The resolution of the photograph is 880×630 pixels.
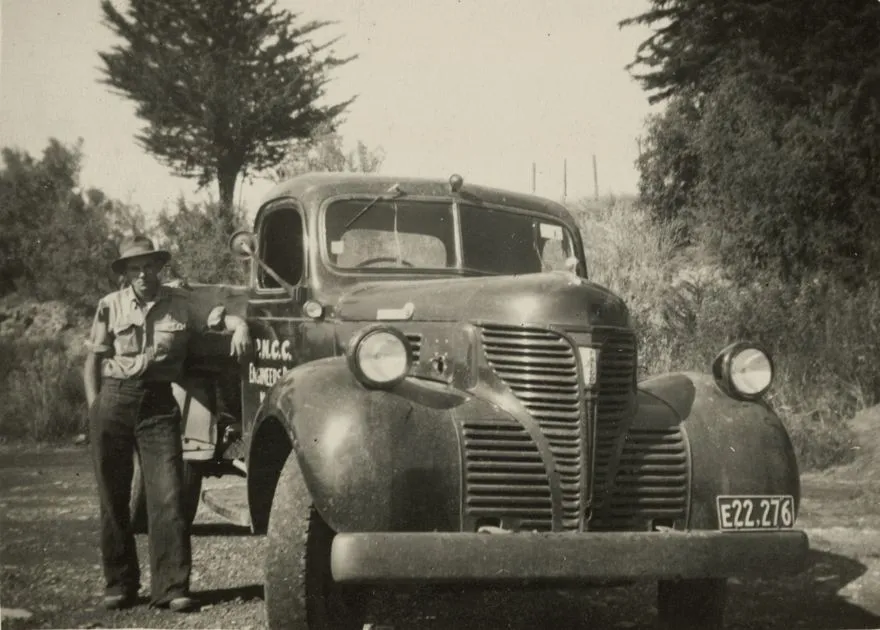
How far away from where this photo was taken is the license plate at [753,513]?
3.65m

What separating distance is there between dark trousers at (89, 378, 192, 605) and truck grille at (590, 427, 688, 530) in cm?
214

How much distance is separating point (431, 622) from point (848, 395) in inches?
219

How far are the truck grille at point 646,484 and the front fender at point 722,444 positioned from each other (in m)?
0.05

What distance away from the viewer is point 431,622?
4.46 metres

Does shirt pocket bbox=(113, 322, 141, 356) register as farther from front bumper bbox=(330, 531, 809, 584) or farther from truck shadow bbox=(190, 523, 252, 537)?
truck shadow bbox=(190, 523, 252, 537)

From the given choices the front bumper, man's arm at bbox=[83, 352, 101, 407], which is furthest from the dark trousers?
the front bumper

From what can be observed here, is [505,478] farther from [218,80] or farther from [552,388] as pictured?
[218,80]

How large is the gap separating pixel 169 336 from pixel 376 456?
72.5 inches

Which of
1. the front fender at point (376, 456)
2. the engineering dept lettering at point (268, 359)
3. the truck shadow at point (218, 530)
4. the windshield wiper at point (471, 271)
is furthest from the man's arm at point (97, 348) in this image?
the truck shadow at point (218, 530)

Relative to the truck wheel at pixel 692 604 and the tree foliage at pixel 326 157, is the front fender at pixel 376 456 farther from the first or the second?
the tree foliage at pixel 326 157

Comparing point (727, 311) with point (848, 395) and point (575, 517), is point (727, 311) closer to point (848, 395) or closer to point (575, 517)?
point (848, 395)

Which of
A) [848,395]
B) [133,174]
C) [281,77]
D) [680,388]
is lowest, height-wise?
[848,395]

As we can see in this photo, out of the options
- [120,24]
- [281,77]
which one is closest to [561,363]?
[120,24]

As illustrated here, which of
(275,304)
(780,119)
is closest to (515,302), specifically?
(275,304)
